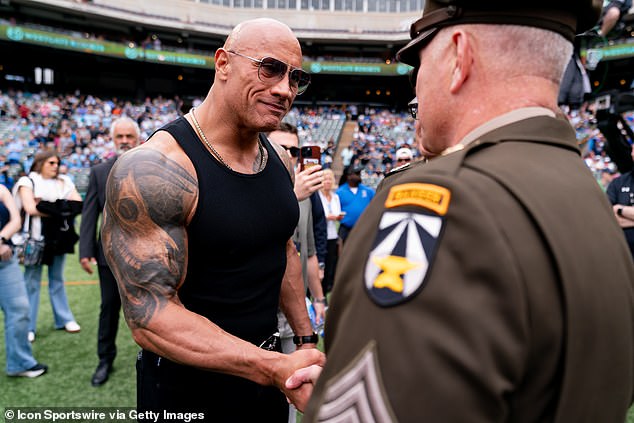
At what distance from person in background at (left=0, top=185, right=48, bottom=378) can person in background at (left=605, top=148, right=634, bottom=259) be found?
20.2 feet

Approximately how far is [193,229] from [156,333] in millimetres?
434

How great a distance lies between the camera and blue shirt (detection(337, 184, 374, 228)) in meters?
7.08

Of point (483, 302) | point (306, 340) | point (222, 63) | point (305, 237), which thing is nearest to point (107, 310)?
point (305, 237)

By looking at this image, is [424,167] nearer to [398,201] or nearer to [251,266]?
[398,201]

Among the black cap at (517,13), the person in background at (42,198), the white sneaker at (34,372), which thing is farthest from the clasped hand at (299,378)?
the person in background at (42,198)

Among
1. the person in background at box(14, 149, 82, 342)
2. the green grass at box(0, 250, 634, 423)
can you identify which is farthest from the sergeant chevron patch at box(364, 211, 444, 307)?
the person in background at box(14, 149, 82, 342)

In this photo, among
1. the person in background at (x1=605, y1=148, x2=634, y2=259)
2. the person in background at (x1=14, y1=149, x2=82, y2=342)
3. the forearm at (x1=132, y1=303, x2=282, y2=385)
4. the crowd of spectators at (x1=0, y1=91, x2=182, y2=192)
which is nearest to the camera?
the forearm at (x1=132, y1=303, x2=282, y2=385)

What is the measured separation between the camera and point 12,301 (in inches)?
166

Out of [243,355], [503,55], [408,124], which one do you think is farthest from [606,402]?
[408,124]

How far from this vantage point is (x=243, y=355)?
1.67 meters

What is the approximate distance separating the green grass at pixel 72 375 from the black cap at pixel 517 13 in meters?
3.75

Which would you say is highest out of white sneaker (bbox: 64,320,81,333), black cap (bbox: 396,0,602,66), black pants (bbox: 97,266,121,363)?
black cap (bbox: 396,0,602,66)

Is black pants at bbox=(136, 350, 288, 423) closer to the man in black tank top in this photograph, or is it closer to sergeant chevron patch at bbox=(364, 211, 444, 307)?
the man in black tank top

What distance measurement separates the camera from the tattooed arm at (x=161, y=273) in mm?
1662
